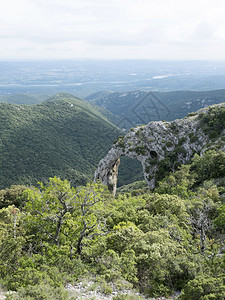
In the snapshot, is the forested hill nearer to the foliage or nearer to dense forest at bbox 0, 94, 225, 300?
dense forest at bbox 0, 94, 225, 300

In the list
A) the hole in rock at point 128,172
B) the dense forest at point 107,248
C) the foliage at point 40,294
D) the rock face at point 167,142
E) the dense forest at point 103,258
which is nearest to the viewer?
the foliage at point 40,294

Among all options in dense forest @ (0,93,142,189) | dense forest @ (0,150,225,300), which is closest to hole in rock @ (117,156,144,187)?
Answer: dense forest @ (0,93,142,189)

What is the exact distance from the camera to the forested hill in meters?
85.9

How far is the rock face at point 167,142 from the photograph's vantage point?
40.0 m

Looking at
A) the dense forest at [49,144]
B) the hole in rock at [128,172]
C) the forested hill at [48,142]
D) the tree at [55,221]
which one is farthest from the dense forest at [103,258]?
the hole in rock at [128,172]

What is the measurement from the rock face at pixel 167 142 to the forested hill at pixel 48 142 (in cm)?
3973

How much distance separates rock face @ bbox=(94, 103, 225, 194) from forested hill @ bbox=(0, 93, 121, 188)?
39728 millimetres

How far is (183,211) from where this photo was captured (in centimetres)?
1656

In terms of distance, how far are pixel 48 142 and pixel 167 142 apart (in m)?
77.3

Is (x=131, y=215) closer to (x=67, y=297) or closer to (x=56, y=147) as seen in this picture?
(x=67, y=297)

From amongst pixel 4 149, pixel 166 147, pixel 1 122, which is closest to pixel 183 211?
pixel 166 147

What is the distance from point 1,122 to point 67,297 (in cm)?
11270

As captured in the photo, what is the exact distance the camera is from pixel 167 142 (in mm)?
42594

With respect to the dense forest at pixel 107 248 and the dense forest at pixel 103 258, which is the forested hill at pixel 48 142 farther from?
the dense forest at pixel 103 258
